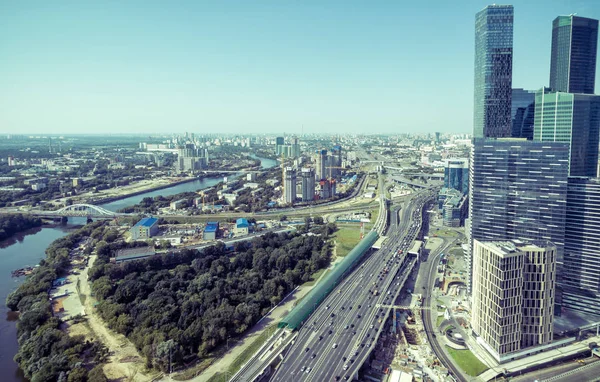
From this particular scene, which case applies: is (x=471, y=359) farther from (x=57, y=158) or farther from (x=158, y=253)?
(x=57, y=158)

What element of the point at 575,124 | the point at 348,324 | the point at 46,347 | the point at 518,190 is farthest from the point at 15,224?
the point at 575,124

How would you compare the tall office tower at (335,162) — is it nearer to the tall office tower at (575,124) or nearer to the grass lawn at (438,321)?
the tall office tower at (575,124)

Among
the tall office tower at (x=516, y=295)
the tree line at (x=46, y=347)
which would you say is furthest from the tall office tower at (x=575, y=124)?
the tree line at (x=46, y=347)

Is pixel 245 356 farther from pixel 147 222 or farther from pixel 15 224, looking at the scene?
pixel 15 224

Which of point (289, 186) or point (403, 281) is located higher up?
point (289, 186)

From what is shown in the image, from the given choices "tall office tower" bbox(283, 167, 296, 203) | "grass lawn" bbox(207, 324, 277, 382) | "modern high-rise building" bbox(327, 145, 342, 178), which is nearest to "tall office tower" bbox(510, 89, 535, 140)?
"grass lawn" bbox(207, 324, 277, 382)

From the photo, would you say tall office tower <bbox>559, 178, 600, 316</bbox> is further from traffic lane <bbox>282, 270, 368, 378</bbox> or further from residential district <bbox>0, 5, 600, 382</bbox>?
traffic lane <bbox>282, 270, 368, 378</bbox>
